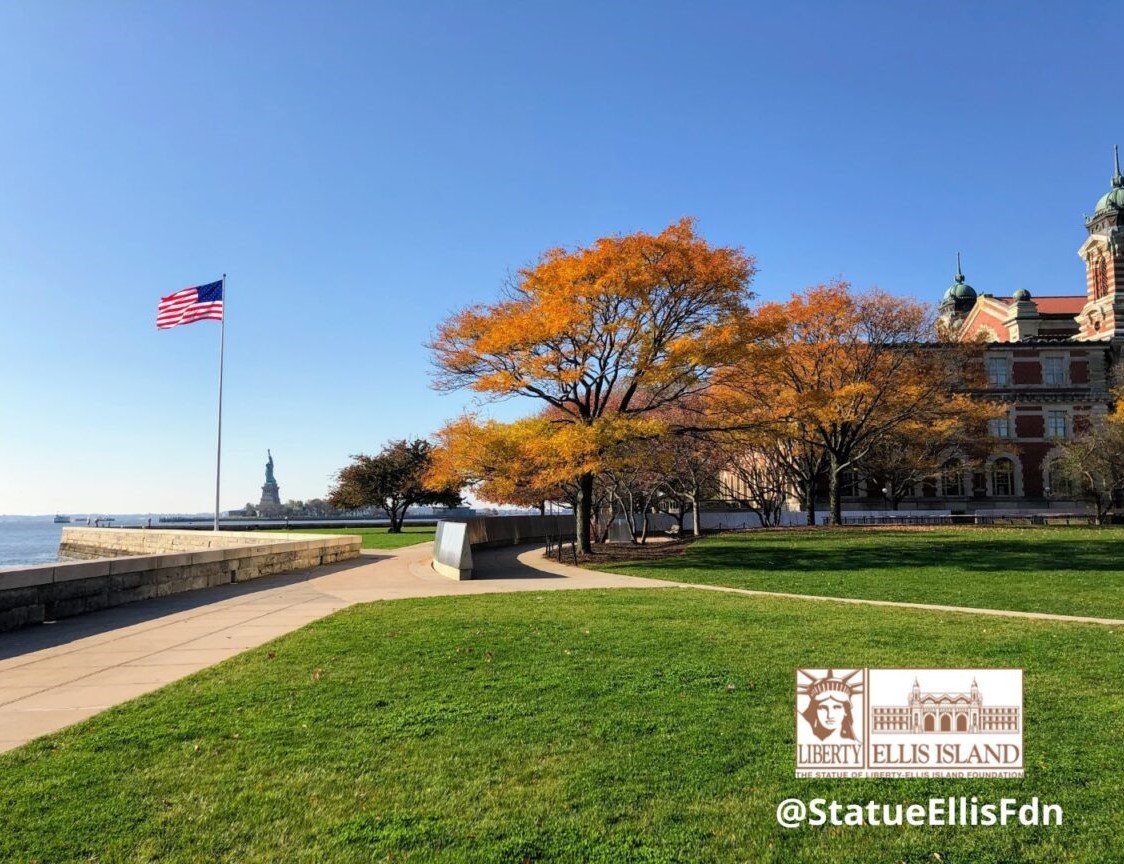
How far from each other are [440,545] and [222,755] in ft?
49.7

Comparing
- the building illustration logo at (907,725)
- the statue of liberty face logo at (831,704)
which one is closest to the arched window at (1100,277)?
the building illustration logo at (907,725)

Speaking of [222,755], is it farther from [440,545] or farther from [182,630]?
[440,545]

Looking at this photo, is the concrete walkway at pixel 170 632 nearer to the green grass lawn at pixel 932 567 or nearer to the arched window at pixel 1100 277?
the green grass lawn at pixel 932 567

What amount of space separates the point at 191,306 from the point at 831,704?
2729cm

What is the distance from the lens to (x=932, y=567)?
1836cm

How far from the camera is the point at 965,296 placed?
251ft

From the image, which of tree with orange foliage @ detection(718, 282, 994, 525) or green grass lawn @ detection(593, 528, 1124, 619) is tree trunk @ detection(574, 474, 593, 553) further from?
tree with orange foliage @ detection(718, 282, 994, 525)

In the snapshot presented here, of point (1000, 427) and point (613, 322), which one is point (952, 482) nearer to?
point (1000, 427)

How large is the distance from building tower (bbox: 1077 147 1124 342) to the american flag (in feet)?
195

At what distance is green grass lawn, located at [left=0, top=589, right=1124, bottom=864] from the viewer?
12.4 feet

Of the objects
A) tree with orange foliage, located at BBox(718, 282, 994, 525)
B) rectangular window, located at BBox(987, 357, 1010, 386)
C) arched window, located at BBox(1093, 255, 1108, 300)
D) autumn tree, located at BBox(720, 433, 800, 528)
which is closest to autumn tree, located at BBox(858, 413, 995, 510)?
tree with orange foliage, located at BBox(718, 282, 994, 525)

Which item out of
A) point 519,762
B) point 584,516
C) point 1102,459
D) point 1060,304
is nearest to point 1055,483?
point 1102,459

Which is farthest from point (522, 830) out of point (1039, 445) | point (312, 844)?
point (1039, 445)

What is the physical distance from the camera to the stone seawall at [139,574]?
431 inches
